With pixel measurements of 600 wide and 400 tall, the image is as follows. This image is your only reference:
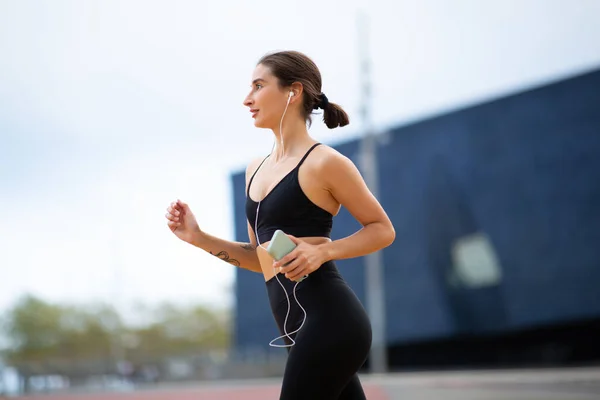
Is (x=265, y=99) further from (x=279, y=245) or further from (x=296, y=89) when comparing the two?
(x=279, y=245)

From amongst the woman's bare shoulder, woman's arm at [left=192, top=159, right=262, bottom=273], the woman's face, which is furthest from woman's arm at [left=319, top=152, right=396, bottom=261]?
woman's arm at [left=192, top=159, right=262, bottom=273]

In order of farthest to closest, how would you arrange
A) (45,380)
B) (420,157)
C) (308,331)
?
(420,157), (45,380), (308,331)

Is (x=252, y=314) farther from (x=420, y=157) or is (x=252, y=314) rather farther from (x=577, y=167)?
(x=577, y=167)

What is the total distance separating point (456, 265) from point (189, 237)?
31816 millimetres

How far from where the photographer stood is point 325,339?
233 cm

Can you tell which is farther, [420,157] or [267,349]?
[267,349]

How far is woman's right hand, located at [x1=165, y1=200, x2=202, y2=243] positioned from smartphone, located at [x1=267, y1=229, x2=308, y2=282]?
63cm

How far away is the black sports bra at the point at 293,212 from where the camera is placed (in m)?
2.50

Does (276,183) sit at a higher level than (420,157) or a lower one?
lower

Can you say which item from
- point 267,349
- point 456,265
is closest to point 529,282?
point 456,265

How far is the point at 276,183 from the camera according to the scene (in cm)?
257

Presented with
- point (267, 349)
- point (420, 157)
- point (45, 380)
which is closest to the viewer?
point (45, 380)

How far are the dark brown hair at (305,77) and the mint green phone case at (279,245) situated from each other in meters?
0.61

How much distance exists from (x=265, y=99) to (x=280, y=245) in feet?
1.96
